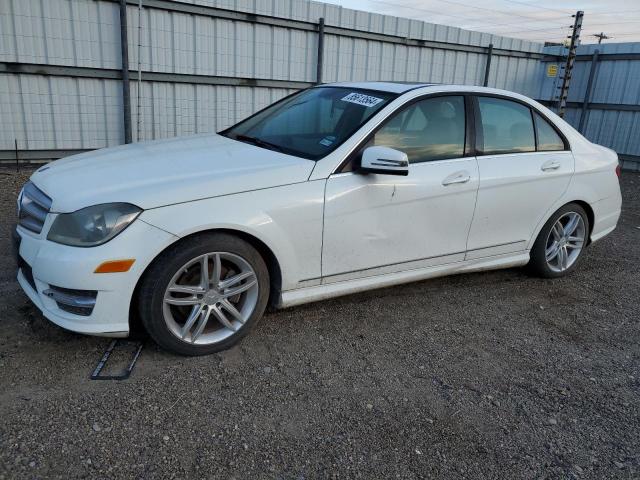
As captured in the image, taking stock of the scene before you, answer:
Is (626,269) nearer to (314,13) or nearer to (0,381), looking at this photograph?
(0,381)

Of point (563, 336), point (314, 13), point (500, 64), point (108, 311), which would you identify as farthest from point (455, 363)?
point (500, 64)

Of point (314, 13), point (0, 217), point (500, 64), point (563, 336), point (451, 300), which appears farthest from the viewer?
point (500, 64)

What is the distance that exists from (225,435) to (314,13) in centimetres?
872

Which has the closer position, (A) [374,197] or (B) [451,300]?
(A) [374,197]

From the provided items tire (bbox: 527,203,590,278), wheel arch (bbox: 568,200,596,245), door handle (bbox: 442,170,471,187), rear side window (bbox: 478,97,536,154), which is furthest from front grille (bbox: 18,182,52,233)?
wheel arch (bbox: 568,200,596,245)

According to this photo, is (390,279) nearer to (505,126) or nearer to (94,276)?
(505,126)

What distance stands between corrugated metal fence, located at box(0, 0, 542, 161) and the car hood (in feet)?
16.3

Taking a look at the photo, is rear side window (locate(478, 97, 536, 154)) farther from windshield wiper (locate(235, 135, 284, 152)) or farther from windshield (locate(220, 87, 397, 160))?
windshield wiper (locate(235, 135, 284, 152))

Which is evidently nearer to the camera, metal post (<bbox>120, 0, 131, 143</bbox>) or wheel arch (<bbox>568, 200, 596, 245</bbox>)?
wheel arch (<bbox>568, 200, 596, 245</bbox>)

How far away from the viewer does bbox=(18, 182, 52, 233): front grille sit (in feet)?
9.87

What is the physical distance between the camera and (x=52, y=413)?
2.59m

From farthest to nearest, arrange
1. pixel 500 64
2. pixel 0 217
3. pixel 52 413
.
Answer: pixel 500 64 → pixel 0 217 → pixel 52 413

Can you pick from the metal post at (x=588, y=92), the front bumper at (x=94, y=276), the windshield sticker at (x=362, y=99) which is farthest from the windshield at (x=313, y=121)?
the metal post at (x=588, y=92)

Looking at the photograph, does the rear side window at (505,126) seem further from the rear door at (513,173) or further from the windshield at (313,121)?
the windshield at (313,121)
